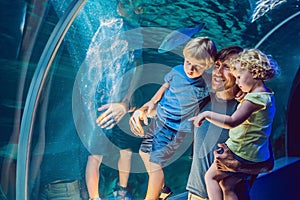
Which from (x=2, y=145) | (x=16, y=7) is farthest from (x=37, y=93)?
(x=16, y=7)

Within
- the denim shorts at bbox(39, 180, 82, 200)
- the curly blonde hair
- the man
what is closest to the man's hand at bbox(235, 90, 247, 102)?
the man

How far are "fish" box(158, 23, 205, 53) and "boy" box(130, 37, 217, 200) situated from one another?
56 mm

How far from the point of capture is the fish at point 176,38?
2697mm

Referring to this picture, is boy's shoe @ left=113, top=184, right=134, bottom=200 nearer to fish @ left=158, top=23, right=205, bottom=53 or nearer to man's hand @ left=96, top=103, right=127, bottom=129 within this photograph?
man's hand @ left=96, top=103, right=127, bottom=129

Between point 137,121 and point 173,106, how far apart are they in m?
0.29

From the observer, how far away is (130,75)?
8.63 ft

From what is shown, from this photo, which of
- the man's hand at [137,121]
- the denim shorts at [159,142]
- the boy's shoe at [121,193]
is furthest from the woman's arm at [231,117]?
the boy's shoe at [121,193]

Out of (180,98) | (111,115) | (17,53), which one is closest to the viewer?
(17,53)

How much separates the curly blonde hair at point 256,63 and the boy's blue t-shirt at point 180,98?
305 mm

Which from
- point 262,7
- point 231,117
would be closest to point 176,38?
point 231,117

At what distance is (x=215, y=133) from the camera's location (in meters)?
2.86

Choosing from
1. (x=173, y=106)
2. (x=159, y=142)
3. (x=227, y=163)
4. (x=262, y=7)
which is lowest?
(x=227, y=163)

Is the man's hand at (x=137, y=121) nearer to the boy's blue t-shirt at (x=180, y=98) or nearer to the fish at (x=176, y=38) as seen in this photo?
the boy's blue t-shirt at (x=180, y=98)

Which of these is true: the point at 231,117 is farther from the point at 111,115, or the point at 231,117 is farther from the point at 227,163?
the point at 111,115
